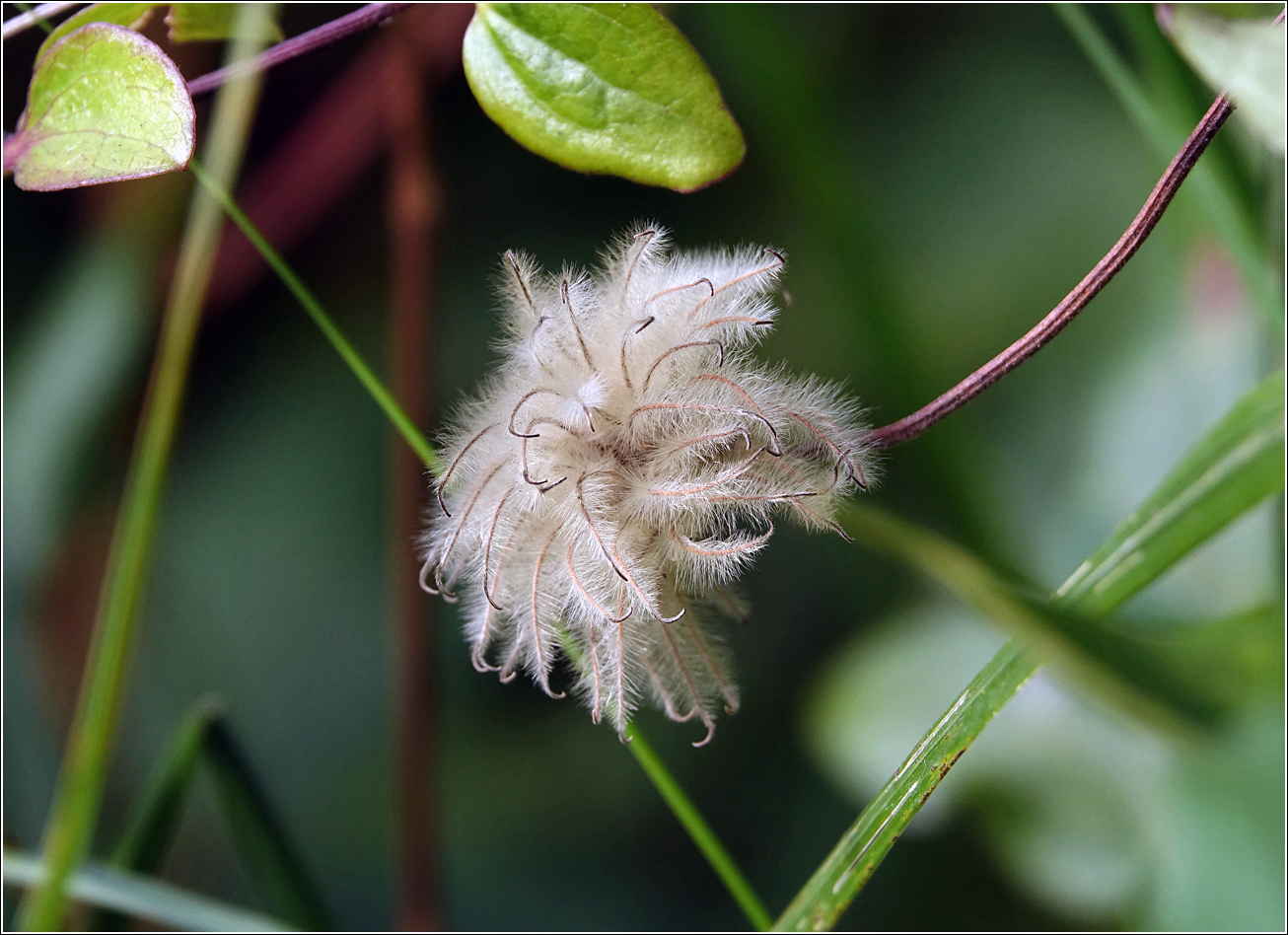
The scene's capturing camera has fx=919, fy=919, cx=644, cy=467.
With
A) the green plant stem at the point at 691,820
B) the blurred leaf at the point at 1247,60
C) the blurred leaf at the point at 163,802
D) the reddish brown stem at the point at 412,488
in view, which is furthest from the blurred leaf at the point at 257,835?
the blurred leaf at the point at 1247,60

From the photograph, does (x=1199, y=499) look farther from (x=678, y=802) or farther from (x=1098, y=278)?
(x=678, y=802)

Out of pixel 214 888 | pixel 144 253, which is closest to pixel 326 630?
pixel 214 888

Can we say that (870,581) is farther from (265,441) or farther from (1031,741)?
(265,441)

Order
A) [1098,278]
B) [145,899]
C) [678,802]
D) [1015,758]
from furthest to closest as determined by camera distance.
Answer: [1015,758]
[145,899]
[678,802]
[1098,278]

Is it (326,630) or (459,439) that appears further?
(326,630)

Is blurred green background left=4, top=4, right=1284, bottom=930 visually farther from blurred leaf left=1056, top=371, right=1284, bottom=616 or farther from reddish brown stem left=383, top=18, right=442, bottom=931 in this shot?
blurred leaf left=1056, top=371, right=1284, bottom=616

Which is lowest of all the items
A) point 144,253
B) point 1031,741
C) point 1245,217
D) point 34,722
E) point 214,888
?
point 1031,741

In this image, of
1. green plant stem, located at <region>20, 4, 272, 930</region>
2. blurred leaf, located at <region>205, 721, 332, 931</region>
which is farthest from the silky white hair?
blurred leaf, located at <region>205, 721, 332, 931</region>

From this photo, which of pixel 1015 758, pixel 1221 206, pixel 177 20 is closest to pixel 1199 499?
pixel 1221 206
